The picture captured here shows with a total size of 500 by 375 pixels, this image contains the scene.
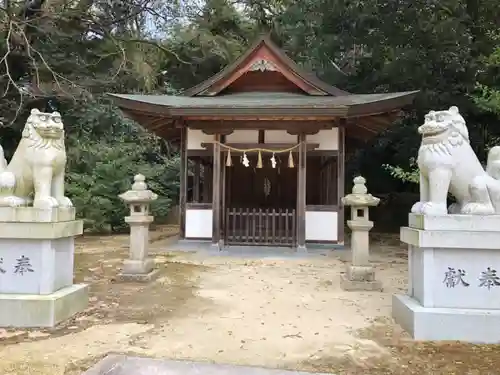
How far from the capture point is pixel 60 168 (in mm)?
4523

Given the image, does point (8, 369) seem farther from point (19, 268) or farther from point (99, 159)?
point (99, 159)

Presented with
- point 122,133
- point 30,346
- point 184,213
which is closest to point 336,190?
point 184,213

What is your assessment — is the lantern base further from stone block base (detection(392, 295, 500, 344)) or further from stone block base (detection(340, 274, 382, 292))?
stone block base (detection(392, 295, 500, 344))

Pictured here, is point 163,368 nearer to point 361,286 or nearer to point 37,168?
point 37,168

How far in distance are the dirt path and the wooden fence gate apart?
2932 mm

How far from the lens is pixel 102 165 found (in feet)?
44.7

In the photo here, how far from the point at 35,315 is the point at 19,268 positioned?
0.47 metres

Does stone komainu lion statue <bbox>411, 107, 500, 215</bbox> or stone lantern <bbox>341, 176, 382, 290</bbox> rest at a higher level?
stone komainu lion statue <bbox>411, 107, 500, 215</bbox>

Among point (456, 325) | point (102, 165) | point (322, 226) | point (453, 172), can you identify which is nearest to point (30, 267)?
point (456, 325)

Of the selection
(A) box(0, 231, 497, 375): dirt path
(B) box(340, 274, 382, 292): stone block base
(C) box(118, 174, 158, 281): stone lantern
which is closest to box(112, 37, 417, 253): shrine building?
(A) box(0, 231, 497, 375): dirt path

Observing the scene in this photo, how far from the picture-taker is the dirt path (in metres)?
3.42

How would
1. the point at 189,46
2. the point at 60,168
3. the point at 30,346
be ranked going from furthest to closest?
1. the point at 189,46
2. the point at 60,168
3. the point at 30,346

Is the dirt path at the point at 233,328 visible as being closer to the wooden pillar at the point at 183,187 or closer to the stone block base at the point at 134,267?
the stone block base at the point at 134,267

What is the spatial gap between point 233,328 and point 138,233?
120 inches
